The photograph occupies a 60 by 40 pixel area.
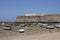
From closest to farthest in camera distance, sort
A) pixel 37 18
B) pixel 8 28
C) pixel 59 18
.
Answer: pixel 8 28 → pixel 59 18 → pixel 37 18

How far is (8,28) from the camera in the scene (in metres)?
28.7

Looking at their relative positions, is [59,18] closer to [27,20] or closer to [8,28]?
[27,20]

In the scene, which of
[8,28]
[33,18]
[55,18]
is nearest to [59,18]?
[55,18]

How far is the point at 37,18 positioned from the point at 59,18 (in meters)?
10.0

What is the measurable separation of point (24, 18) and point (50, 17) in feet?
38.9

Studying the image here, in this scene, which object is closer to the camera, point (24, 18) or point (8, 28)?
point (8, 28)

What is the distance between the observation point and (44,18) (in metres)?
70.0

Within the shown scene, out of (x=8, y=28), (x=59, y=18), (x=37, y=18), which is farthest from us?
(x=37, y=18)

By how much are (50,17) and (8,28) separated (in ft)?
140

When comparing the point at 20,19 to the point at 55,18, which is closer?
the point at 55,18

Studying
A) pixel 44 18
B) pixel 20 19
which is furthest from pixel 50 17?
pixel 20 19

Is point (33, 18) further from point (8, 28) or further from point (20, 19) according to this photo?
point (8, 28)

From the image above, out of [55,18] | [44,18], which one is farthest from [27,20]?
[55,18]

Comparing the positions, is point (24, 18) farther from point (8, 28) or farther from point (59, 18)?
point (8, 28)
